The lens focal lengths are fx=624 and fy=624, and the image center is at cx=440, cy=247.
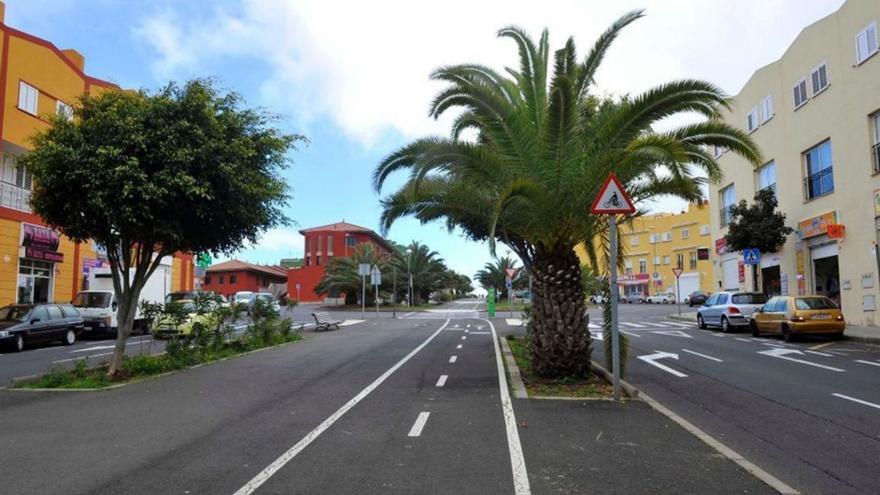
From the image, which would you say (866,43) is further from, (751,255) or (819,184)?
(751,255)

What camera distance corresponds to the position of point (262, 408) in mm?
8938

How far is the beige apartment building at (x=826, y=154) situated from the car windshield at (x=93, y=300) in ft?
75.2

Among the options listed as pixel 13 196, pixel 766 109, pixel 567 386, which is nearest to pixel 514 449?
pixel 567 386

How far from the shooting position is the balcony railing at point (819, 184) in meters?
24.8

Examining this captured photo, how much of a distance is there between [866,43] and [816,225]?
23.5 ft

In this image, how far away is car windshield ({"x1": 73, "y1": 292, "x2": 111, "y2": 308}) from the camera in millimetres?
24781

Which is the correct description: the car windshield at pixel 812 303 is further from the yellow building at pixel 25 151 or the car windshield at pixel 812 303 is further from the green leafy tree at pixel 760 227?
the yellow building at pixel 25 151

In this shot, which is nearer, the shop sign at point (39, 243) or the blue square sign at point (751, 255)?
the shop sign at point (39, 243)

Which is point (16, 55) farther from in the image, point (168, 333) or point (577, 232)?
point (577, 232)

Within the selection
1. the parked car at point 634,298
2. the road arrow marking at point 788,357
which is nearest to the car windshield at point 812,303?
the road arrow marking at point 788,357

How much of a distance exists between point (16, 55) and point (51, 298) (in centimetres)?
1056

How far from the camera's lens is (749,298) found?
24.2m

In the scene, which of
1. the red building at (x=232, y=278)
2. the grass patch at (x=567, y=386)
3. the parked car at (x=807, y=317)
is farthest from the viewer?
the red building at (x=232, y=278)

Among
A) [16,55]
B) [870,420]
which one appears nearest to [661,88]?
[870,420]
